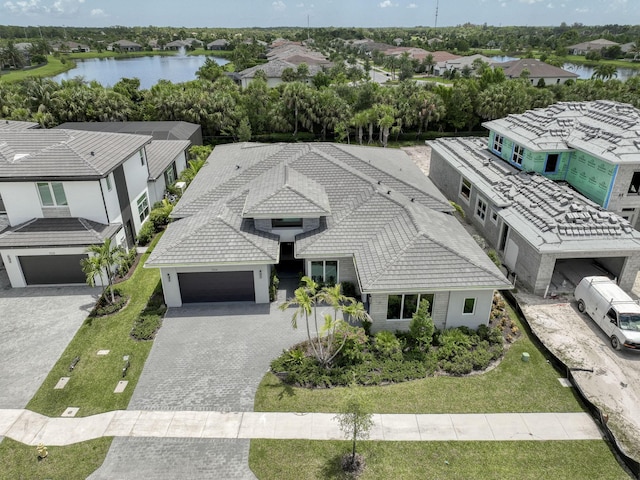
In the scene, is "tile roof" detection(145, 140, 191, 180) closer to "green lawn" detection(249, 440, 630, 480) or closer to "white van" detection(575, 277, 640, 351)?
"green lawn" detection(249, 440, 630, 480)

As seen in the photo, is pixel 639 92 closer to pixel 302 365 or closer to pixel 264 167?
pixel 264 167

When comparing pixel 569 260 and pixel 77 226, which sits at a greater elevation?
pixel 77 226

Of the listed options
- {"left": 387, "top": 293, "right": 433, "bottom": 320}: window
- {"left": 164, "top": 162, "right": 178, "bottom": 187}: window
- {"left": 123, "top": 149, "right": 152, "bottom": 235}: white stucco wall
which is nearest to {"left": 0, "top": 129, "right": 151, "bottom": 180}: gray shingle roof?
{"left": 123, "top": 149, "right": 152, "bottom": 235}: white stucco wall

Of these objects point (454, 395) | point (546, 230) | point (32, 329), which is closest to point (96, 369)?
point (32, 329)

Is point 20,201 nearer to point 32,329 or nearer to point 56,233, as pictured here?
point 56,233

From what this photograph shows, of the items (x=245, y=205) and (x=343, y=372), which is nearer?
(x=343, y=372)

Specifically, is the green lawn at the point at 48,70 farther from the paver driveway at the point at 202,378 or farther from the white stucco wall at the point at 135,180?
the paver driveway at the point at 202,378

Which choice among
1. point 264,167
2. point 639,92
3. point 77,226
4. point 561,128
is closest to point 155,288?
point 77,226
